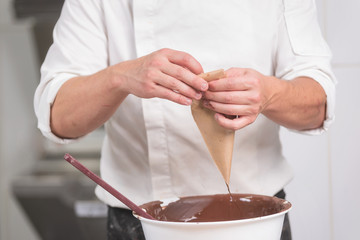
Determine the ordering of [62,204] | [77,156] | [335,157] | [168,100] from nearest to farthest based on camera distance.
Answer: [168,100] → [335,157] → [62,204] → [77,156]

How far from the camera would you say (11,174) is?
2521 millimetres

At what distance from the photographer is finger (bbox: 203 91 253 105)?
0.76m

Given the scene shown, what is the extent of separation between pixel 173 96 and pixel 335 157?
0.64m

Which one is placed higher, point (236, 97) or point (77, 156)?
point (236, 97)

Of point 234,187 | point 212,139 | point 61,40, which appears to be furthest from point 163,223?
point 61,40

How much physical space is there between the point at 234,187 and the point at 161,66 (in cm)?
35

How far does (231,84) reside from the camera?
755 millimetres

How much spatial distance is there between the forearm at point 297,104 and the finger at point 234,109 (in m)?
0.06

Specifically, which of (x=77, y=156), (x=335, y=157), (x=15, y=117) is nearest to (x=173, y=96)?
(x=335, y=157)

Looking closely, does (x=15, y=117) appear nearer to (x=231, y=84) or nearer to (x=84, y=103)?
(x=84, y=103)

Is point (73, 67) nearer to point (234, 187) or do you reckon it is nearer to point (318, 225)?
point (234, 187)

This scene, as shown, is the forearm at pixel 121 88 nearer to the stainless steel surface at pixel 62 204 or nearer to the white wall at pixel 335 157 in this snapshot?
the white wall at pixel 335 157

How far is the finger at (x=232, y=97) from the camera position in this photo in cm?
76

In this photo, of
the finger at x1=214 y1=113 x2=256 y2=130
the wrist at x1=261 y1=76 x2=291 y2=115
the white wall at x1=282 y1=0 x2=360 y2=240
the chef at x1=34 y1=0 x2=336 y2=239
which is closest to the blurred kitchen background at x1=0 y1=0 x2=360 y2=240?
the white wall at x1=282 y1=0 x2=360 y2=240
